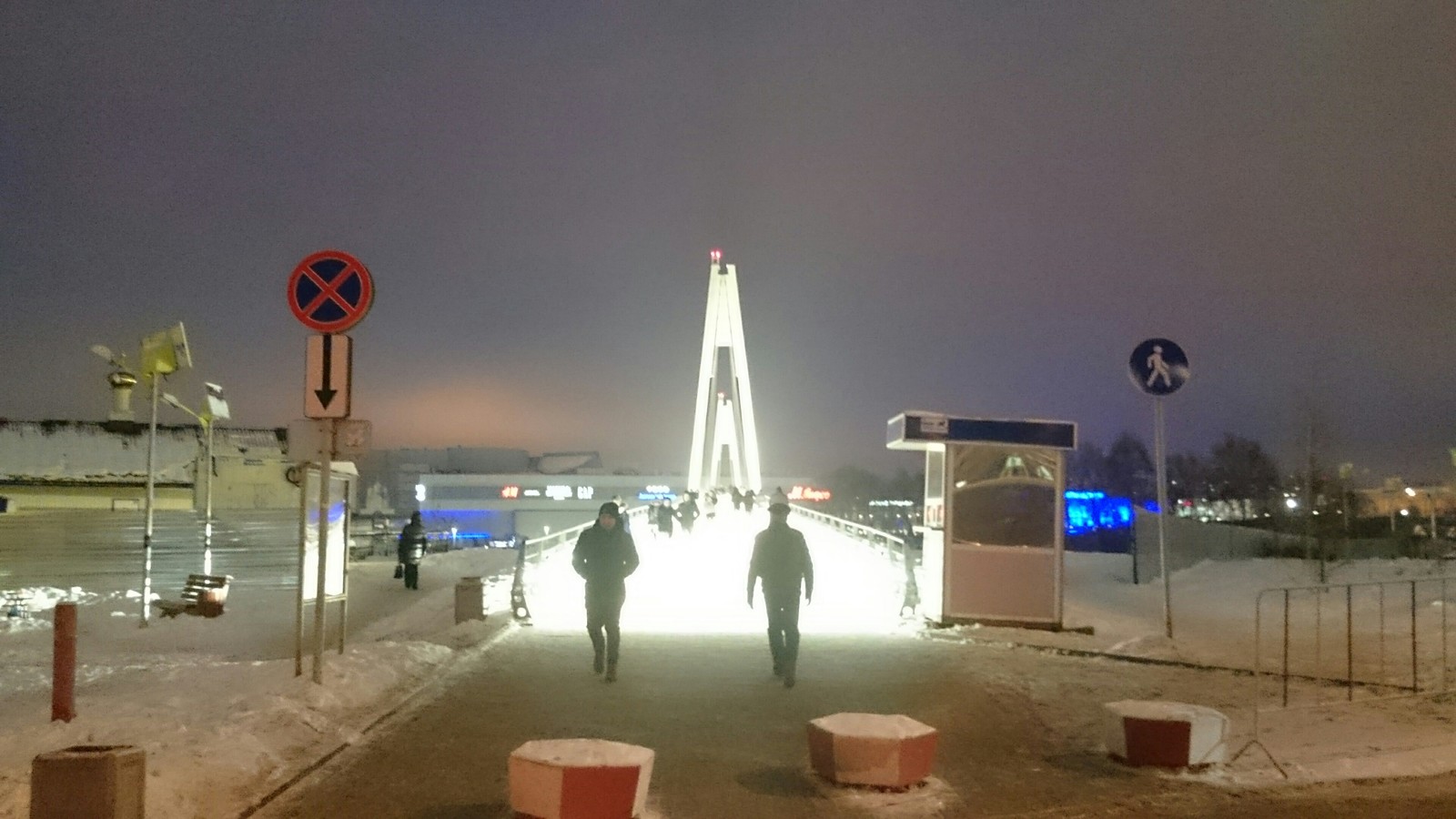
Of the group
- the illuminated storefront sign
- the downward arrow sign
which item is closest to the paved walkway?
the downward arrow sign

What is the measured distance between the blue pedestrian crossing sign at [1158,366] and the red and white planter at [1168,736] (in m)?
A: 6.46

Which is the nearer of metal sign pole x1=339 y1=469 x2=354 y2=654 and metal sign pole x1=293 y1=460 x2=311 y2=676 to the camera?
metal sign pole x1=293 y1=460 x2=311 y2=676

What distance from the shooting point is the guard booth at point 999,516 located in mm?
15656

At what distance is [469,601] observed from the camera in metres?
16.2

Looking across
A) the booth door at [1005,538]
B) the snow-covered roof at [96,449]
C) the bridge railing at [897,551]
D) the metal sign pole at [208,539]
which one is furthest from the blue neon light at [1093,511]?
the booth door at [1005,538]

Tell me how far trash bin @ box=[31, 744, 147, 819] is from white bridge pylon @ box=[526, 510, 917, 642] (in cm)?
866

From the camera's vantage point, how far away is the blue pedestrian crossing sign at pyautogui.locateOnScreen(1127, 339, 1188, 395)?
561 inches

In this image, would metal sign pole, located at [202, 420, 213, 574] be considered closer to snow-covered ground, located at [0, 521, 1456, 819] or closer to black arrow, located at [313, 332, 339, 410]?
snow-covered ground, located at [0, 521, 1456, 819]

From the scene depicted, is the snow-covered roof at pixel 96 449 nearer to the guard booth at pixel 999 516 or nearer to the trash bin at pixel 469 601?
the trash bin at pixel 469 601

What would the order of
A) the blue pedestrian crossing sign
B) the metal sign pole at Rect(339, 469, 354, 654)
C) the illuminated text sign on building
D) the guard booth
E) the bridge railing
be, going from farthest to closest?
the illuminated text sign on building < the bridge railing < the guard booth < the blue pedestrian crossing sign < the metal sign pole at Rect(339, 469, 354, 654)

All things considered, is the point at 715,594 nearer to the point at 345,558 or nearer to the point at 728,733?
the point at 345,558

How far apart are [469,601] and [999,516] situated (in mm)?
6822

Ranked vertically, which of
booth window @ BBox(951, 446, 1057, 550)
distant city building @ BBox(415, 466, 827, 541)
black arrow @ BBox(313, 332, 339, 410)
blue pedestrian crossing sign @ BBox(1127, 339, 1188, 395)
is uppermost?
blue pedestrian crossing sign @ BBox(1127, 339, 1188, 395)

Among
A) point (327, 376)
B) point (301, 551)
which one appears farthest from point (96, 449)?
point (327, 376)
